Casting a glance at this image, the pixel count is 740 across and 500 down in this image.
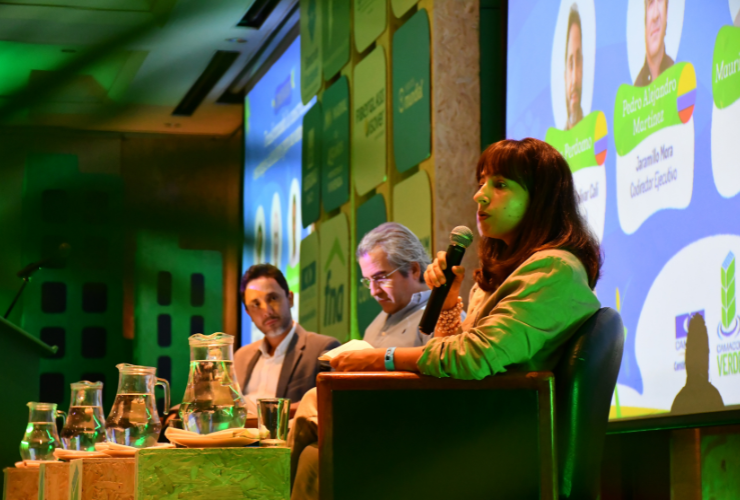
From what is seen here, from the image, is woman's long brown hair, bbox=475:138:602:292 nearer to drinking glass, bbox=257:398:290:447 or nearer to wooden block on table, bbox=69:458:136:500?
drinking glass, bbox=257:398:290:447

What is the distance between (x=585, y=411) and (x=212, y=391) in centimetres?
59

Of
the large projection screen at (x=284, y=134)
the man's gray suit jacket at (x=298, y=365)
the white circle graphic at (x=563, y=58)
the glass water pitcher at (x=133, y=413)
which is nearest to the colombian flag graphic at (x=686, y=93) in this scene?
the white circle graphic at (x=563, y=58)

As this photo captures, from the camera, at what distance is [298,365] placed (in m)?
2.94

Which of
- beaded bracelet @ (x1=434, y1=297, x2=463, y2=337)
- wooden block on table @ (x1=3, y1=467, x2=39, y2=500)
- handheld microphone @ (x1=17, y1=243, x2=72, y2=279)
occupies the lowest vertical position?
wooden block on table @ (x1=3, y1=467, x2=39, y2=500)

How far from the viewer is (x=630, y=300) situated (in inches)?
82.7

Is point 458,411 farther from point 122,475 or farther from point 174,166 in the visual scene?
point 174,166

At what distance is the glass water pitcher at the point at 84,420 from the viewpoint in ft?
4.57

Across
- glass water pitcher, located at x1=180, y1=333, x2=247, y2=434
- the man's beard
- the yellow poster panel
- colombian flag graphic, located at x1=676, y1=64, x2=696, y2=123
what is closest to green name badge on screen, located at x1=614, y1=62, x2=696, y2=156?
colombian flag graphic, located at x1=676, y1=64, x2=696, y2=123

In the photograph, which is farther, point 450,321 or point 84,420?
point 450,321

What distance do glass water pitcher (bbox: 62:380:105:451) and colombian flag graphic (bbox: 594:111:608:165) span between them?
150cm

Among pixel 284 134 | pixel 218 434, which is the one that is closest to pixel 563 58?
pixel 218 434

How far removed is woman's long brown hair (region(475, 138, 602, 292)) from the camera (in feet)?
4.71

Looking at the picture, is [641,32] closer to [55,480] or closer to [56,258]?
[55,480]

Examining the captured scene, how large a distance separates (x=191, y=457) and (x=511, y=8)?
2508mm
